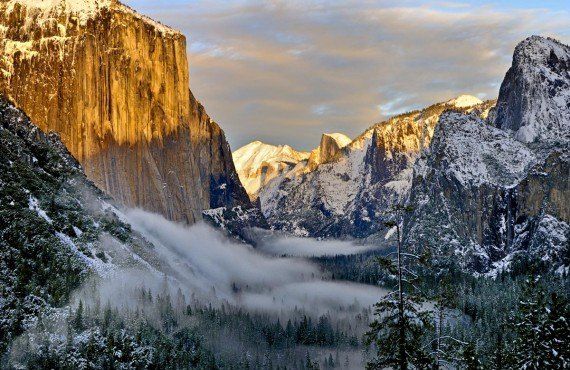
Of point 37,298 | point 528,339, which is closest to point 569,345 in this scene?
point 528,339

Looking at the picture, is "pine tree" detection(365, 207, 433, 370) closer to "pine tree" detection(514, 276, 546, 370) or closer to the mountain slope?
"pine tree" detection(514, 276, 546, 370)

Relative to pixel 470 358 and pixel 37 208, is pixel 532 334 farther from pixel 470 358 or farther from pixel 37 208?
pixel 37 208

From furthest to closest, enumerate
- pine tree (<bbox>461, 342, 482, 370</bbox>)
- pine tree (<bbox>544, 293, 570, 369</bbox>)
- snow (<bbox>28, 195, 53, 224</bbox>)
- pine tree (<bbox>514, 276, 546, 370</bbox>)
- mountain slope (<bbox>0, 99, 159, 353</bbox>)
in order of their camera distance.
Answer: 1. snow (<bbox>28, 195, 53, 224</bbox>)
2. mountain slope (<bbox>0, 99, 159, 353</bbox>)
3. pine tree (<bbox>461, 342, 482, 370</bbox>)
4. pine tree (<bbox>514, 276, 546, 370</bbox>)
5. pine tree (<bbox>544, 293, 570, 369</bbox>)

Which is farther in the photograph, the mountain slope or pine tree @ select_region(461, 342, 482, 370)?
A: the mountain slope

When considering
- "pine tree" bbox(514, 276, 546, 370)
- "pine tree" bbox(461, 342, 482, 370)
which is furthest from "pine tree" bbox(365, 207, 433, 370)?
"pine tree" bbox(461, 342, 482, 370)

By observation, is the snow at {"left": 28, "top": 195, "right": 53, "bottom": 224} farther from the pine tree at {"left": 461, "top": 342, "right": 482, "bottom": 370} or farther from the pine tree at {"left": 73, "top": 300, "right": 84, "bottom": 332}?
the pine tree at {"left": 461, "top": 342, "right": 482, "bottom": 370}

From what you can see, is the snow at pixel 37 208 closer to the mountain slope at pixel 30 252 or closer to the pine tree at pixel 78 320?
the mountain slope at pixel 30 252

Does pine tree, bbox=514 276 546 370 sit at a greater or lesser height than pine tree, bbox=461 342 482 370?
greater

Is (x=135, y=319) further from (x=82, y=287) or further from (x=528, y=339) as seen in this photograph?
(x=528, y=339)

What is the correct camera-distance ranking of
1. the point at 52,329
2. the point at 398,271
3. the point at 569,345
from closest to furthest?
the point at 398,271
the point at 569,345
the point at 52,329

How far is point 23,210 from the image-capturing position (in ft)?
589

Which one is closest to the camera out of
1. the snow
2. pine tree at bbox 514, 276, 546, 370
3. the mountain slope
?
pine tree at bbox 514, 276, 546, 370

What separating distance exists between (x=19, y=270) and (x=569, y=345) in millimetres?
120073

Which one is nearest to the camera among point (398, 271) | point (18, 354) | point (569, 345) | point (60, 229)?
point (398, 271)
